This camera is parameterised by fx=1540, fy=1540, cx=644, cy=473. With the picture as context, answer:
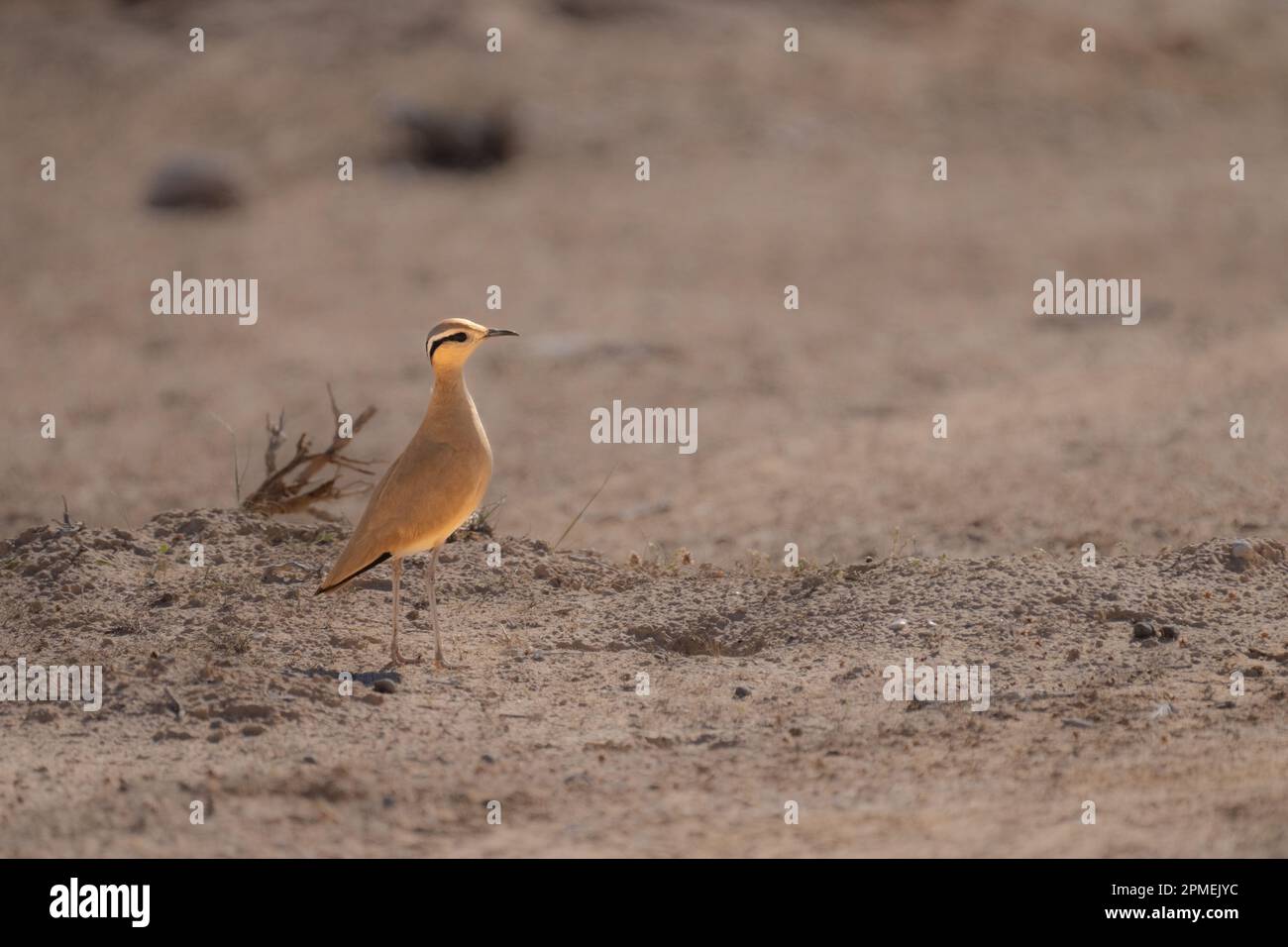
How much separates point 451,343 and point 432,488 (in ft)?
2.04

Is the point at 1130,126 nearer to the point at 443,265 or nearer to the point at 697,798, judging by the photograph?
the point at 443,265

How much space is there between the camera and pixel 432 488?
19.7 feet

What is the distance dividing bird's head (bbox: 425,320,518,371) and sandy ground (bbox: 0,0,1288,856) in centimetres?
116

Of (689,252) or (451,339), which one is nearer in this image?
(451,339)

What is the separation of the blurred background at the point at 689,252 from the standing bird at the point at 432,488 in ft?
8.43

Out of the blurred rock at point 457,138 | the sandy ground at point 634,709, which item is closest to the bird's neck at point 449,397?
the sandy ground at point 634,709

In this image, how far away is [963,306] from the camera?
1531cm

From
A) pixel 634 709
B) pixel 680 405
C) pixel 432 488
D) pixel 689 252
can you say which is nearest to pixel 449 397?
pixel 432 488

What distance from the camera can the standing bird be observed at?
5988 mm

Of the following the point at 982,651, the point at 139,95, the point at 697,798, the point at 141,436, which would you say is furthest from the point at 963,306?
the point at 139,95

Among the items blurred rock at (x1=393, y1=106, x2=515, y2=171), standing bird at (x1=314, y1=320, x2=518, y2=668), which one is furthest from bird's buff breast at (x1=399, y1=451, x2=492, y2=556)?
blurred rock at (x1=393, y1=106, x2=515, y2=171)

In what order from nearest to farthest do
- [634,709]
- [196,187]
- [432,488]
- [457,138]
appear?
[634,709]
[432,488]
[196,187]
[457,138]

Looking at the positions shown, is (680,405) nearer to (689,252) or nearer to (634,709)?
(689,252)

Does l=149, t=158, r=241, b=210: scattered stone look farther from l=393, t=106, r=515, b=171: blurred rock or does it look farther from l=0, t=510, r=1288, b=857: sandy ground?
l=0, t=510, r=1288, b=857: sandy ground
